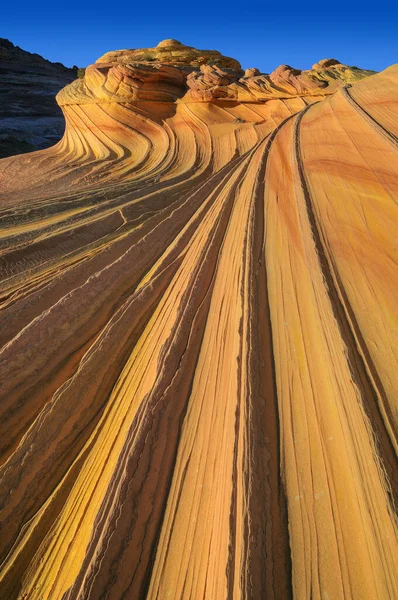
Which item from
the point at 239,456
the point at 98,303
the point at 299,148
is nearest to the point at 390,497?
the point at 239,456

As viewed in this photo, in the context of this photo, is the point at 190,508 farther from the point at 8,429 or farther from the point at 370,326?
the point at 370,326

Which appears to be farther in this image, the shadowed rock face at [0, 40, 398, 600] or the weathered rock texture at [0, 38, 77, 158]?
the weathered rock texture at [0, 38, 77, 158]

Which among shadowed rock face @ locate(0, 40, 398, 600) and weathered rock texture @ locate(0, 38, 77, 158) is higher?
weathered rock texture @ locate(0, 38, 77, 158)

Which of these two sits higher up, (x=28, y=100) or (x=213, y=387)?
(x=28, y=100)

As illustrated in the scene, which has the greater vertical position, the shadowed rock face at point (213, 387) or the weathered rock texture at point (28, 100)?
the weathered rock texture at point (28, 100)
